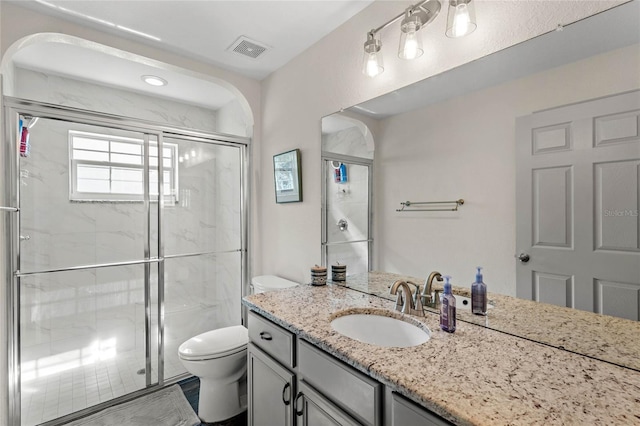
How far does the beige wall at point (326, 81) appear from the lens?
113cm

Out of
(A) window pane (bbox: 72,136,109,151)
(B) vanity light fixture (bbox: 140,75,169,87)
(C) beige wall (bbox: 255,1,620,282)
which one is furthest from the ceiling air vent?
(A) window pane (bbox: 72,136,109,151)

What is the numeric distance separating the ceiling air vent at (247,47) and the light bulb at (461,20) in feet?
4.62

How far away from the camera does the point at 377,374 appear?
82cm

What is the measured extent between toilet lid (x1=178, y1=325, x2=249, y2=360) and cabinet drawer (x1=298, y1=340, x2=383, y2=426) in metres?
0.92

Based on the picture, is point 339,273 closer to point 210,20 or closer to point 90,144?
point 210,20

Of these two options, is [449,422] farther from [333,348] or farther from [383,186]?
[383,186]

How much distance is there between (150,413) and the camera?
6.42 ft

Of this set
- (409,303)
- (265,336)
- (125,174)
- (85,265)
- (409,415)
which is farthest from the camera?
(125,174)

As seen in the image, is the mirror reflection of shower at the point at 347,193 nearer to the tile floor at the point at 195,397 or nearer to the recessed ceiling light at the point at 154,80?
the tile floor at the point at 195,397

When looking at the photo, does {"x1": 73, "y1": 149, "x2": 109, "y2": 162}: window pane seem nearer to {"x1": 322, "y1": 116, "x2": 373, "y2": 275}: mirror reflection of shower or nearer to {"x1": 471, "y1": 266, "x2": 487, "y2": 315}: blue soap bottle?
{"x1": 322, "y1": 116, "x2": 373, "y2": 275}: mirror reflection of shower

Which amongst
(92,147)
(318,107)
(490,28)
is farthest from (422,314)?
(92,147)

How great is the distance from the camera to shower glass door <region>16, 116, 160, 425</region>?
6.66 ft

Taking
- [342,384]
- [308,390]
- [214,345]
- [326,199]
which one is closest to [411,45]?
[326,199]

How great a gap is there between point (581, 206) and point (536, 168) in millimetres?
185
